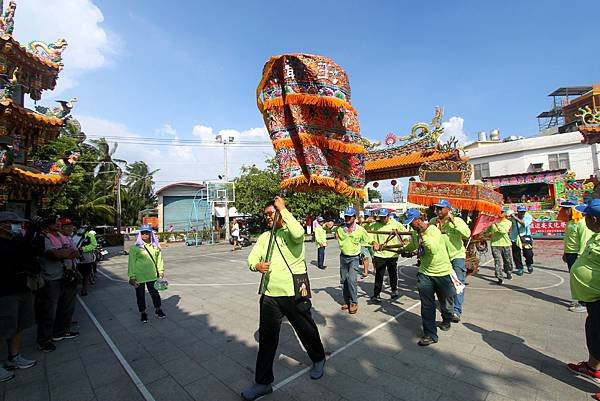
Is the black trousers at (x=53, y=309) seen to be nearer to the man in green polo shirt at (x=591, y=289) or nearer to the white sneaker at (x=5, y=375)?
the white sneaker at (x=5, y=375)

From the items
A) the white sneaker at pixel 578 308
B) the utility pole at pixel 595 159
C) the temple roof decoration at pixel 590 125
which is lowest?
the white sneaker at pixel 578 308

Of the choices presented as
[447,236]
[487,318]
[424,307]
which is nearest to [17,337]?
[424,307]

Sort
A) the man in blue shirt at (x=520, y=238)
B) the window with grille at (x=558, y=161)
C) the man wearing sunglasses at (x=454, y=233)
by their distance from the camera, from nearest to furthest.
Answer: the man wearing sunglasses at (x=454, y=233) → the man in blue shirt at (x=520, y=238) → the window with grille at (x=558, y=161)

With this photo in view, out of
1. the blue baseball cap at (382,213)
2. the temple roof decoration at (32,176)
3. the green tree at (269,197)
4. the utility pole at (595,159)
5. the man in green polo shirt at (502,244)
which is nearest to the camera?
the blue baseball cap at (382,213)

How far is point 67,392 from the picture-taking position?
2863mm

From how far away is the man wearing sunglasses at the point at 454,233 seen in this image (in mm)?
4200

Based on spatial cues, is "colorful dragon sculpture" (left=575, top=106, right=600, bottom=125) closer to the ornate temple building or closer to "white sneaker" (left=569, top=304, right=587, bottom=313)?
"white sneaker" (left=569, top=304, right=587, bottom=313)

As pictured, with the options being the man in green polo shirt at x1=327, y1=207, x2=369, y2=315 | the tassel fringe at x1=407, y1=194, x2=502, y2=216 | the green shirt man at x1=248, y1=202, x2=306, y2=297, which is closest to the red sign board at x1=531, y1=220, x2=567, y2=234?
the tassel fringe at x1=407, y1=194, x2=502, y2=216

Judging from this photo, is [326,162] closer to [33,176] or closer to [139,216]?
[33,176]

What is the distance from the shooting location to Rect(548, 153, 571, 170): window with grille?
2113cm

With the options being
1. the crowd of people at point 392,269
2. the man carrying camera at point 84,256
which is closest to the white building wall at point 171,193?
Answer: the man carrying camera at point 84,256

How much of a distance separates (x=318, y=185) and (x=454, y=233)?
2402mm

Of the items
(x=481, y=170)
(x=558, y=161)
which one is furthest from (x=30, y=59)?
(x=558, y=161)

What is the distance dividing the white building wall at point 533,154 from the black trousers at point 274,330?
2597 cm
